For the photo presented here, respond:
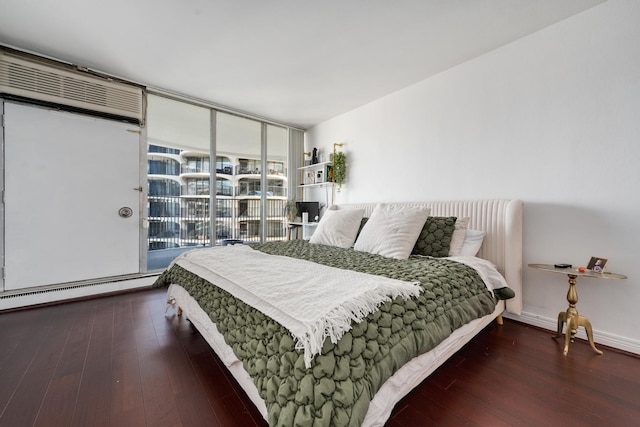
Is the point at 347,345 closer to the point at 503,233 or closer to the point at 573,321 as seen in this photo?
the point at 573,321

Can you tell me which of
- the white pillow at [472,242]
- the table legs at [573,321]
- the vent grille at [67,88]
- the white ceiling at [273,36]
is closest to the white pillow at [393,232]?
→ the white pillow at [472,242]

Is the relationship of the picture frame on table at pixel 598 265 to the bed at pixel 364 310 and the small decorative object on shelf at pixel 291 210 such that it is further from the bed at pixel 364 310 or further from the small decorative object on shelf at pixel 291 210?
the small decorative object on shelf at pixel 291 210

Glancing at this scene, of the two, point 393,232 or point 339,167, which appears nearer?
point 393,232

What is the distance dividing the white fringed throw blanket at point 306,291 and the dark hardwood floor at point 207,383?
0.54 m

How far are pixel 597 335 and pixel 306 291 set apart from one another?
89.3 inches

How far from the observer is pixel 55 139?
8.64 ft

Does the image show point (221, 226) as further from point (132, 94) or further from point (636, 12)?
point (636, 12)

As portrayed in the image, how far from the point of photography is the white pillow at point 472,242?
214 centimetres

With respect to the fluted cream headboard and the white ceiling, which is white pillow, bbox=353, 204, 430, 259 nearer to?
the fluted cream headboard

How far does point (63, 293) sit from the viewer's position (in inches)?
105

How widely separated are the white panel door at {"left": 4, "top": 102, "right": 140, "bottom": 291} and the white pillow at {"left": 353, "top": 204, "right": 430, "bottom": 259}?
9.23 ft

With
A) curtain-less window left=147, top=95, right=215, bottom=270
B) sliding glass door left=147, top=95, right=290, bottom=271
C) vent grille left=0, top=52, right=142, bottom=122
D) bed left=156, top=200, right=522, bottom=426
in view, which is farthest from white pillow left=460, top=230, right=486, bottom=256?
vent grille left=0, top=52, right=142, bottom=122

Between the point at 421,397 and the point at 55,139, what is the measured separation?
3921mm

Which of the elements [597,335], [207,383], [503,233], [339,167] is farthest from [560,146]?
[207,383]
